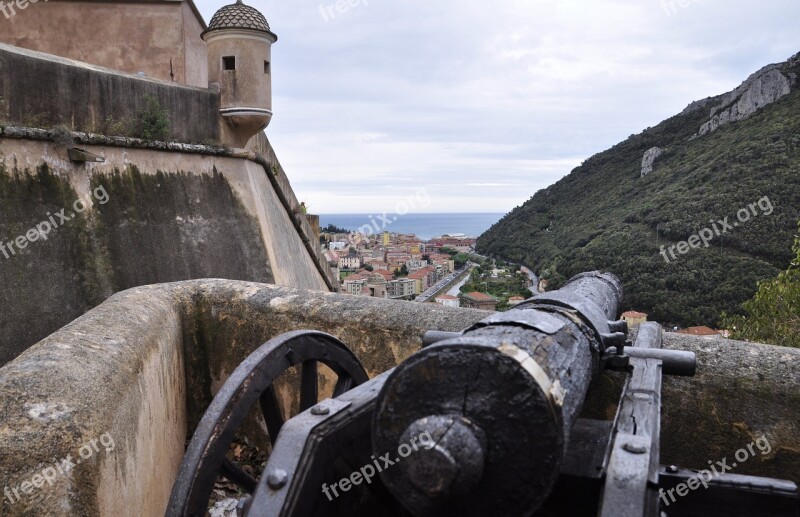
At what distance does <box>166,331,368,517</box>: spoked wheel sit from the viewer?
6.29ft

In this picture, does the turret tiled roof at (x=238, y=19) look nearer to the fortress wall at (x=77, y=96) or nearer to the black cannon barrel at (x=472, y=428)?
the fortress wall at (x=77, y=96)

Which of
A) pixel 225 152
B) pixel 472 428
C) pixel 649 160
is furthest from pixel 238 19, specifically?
pixel 649 160

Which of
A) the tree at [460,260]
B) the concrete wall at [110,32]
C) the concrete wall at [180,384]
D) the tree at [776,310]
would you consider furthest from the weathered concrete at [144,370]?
the tree at [460,260]

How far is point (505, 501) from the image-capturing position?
144 cm

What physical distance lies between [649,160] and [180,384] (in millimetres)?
50143

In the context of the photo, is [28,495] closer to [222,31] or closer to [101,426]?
[101,426]

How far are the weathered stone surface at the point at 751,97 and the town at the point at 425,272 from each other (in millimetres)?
20307

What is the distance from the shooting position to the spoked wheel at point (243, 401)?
1.92 m

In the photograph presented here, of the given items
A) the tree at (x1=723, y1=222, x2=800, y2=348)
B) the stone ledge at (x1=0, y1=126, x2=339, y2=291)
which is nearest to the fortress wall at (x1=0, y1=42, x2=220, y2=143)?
the stone ledge at (x1=0, y1=126, x2=339, y2=291)

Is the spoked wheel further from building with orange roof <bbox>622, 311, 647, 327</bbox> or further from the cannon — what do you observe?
building with orange roof <bbox>622, 311, 647, 327</bbox>

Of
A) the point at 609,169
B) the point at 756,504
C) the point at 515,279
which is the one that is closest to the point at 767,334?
the point at 756,504

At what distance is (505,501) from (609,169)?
5773cm

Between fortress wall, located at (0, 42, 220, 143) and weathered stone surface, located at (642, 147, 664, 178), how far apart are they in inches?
1768

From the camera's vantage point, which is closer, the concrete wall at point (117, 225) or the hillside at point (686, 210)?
the concrete wall at point (117, 225)
